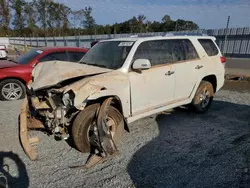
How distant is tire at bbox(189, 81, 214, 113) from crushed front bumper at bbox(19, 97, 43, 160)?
11.5 feet

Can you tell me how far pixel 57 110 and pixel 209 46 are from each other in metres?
4.03

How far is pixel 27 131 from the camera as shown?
12.2 ft

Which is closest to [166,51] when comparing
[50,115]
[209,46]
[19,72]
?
[209,46]

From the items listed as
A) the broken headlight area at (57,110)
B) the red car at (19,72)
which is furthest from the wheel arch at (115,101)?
the red car at (19,72)

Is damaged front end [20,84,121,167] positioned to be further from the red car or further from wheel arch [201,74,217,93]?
wheel arch [201,74,217,93]

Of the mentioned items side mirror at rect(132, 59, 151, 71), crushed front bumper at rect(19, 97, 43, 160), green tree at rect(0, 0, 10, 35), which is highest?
green tree at rect(0, 0, 10, 35)

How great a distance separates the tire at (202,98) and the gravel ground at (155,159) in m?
0.43

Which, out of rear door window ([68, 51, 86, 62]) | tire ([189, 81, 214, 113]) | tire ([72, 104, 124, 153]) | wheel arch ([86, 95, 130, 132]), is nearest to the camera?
tire ([72, 104, 124, 153])

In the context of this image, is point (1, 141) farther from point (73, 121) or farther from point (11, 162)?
point (73, 121)

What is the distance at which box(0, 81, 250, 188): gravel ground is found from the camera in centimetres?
288

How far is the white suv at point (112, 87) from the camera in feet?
10.8

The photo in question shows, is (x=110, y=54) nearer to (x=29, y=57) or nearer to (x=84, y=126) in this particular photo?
(x=84, y=126)

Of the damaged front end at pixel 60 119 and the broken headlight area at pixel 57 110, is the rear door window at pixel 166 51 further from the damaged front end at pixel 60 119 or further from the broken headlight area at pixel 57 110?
the broken headlight area at pixel 57 110

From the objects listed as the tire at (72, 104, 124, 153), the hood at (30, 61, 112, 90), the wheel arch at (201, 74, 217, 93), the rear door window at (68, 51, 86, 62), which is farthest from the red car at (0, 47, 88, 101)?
the wheel arch at (201, 74, 217, 93)
